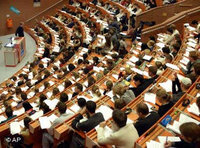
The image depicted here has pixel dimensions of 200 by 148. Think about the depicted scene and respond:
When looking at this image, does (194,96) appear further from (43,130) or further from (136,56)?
(136,56)

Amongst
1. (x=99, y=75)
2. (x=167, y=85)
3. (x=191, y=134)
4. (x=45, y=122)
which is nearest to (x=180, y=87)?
(x=167, y=85)

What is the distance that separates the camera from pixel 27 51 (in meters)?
10.6

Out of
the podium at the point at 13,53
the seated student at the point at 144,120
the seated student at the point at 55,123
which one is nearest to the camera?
the seated student at the point at 144,120

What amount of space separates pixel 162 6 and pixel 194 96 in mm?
5721

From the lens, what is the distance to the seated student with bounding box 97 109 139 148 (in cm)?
245

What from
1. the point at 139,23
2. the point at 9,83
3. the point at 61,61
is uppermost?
the point at 139,23

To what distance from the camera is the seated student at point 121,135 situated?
2453 millimetres

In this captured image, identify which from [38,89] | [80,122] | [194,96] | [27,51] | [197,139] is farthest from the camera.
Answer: [27,51]

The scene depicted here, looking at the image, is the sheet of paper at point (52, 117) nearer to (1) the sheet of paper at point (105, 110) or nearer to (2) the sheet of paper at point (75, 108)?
(2) the sheet of paper at point (75, 108)

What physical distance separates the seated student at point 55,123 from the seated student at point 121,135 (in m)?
0.78

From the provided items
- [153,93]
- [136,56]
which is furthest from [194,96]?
[136,56]

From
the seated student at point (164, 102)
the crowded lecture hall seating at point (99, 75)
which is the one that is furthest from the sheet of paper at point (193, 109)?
the seated student at point (164, 102)

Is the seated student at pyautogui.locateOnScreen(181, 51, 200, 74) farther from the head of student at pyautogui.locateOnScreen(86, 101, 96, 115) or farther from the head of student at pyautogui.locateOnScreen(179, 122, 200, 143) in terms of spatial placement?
the head of student at pyautogui.locateOnScreen(179, 122, 200, 143)

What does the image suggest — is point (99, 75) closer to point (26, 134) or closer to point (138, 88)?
point (138, 88)
